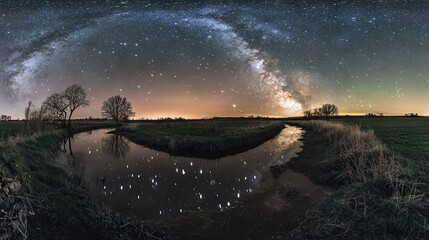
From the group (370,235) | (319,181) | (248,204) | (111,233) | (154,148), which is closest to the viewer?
(370,235)

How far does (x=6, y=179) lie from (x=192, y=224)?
5776 mm

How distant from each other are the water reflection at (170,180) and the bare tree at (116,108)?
75367 mm

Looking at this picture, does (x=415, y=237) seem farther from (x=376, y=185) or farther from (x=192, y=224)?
(x=192, y=224)

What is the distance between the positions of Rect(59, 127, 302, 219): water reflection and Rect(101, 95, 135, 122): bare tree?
247 ft

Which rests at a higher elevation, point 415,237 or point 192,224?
point 415,237

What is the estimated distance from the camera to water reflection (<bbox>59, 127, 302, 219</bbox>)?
1209cm

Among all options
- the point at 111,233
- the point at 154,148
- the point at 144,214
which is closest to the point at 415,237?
the point at 111,233

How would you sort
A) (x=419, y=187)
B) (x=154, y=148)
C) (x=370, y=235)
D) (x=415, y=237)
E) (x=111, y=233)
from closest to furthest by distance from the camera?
1. (x=415, y=237)
2. (x=370, y=235)
3. (x=111, y=233)
4. (x=419, y=187)
5. (x=154, y=148)

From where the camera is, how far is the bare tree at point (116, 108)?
321 ft

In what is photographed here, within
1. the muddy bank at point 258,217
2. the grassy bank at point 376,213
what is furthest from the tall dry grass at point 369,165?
the muddy bank at point 258,217

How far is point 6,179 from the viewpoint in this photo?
644cm

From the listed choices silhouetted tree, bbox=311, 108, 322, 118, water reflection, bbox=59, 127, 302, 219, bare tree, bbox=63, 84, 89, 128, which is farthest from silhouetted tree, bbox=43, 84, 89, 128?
silhouetted tree, bbox=311, 108, 322, 118

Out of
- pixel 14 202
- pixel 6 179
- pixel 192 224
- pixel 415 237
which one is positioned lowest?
pixel 192 224

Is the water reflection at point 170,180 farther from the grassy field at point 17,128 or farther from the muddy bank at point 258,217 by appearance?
the grassy field at point 17,128
